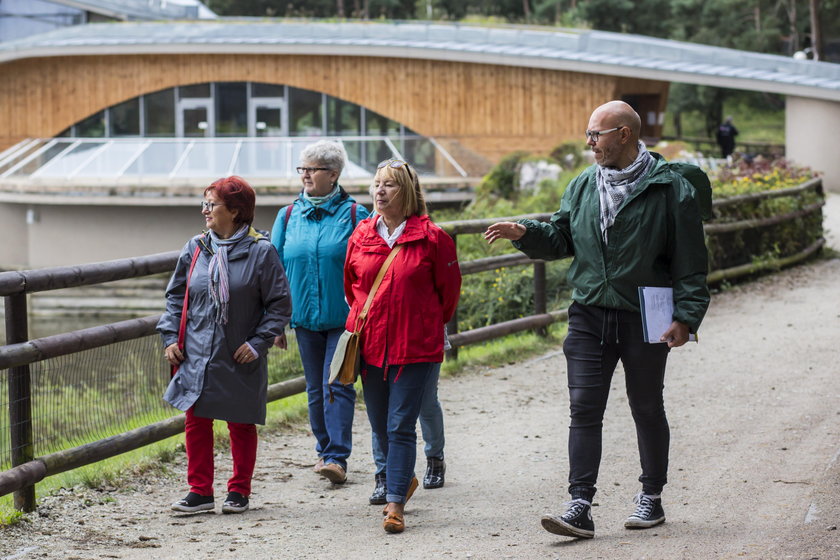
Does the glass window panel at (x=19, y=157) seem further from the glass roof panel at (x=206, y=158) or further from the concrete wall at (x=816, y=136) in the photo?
the concrete wall at (x=816, y=136)

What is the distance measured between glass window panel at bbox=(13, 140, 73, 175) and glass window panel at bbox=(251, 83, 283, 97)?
245 inches

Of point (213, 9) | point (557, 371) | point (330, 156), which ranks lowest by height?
point (557, 371)

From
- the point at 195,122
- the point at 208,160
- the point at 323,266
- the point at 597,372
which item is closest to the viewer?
the point at 597,372

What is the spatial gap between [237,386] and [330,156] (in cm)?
136

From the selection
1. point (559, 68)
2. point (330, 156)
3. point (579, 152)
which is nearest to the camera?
point (330, 156)

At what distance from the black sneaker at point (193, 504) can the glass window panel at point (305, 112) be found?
30.5m

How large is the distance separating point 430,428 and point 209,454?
117 cm

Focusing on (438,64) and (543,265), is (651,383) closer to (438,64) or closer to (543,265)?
(543,265)

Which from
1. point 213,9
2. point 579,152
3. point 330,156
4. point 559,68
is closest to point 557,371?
point 330,156

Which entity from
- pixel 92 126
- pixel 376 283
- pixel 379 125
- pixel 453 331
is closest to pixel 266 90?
pixel 379 125

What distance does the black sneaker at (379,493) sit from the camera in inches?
221

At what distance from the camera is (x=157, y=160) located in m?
30.2

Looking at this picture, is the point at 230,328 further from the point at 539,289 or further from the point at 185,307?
the point at 539,289

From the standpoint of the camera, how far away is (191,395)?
525cm
